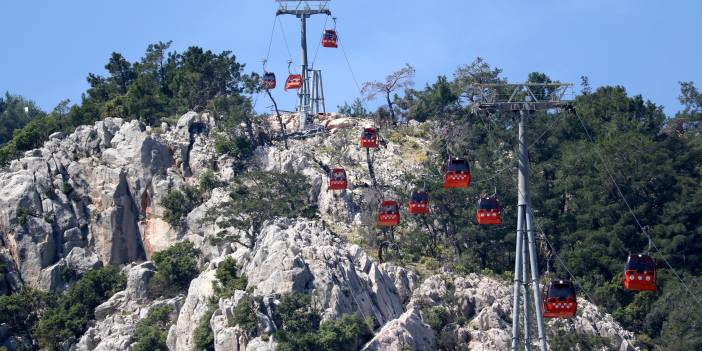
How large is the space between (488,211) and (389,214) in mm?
→ 15632

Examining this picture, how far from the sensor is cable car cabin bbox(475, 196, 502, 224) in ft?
233

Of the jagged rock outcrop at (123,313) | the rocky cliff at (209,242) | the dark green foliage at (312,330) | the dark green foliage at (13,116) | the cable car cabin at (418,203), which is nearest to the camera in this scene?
the dark green foliage at (312,330)

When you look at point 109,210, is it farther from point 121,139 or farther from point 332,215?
point 332,215

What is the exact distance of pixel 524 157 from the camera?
201 feet

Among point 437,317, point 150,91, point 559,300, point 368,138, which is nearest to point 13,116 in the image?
point 150,91

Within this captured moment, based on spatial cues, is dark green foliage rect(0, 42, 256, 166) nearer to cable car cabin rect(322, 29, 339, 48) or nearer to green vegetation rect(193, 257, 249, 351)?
cable car cabin rect(322, 29, 339, 48)

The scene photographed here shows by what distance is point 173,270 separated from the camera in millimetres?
88500

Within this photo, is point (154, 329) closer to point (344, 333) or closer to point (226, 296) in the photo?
point (226, 296)

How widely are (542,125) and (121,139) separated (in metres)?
28.2

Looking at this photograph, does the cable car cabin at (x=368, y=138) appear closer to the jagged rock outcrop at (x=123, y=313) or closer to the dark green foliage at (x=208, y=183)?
the dark green foliage at (x=208, y=183)

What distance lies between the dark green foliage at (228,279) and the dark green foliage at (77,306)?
1013 cm

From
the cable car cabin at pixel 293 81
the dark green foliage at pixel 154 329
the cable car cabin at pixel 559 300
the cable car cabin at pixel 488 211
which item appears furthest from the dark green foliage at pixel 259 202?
the cable car cabin at pixel 559 300

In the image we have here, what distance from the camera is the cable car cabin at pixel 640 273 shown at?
66250mm

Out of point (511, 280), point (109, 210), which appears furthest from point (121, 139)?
point (511, 280)
